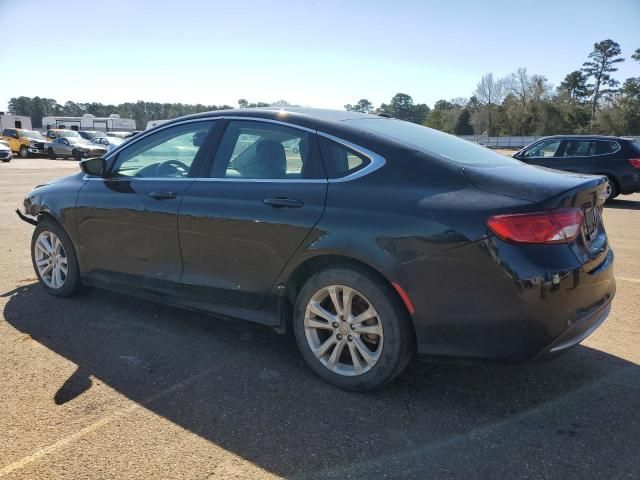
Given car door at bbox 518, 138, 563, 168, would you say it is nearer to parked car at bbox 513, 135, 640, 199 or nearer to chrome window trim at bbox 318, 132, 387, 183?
parked car at bbox 513, 135, 640, 199

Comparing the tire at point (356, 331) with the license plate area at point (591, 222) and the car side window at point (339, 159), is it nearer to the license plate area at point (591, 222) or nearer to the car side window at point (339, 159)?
the car side window at point (339, 159)

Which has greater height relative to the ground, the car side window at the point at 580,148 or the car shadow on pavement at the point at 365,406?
the car side window at the point at 580,148

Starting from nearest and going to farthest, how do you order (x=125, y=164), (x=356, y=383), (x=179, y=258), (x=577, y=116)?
(x=356, y=383), (x=179, y=258), (x=125, y=164), (x=577, y=116)

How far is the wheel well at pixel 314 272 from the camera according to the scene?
2918 millimetres

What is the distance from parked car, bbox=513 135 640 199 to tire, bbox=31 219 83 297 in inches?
419

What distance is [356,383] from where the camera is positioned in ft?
10.0

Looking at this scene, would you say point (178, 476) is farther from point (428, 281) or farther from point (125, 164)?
point (125, 164)

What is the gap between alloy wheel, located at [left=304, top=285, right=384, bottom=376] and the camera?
3.00m

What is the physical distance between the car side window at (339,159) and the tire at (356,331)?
0.57m

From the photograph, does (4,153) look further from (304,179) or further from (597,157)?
(304,179)

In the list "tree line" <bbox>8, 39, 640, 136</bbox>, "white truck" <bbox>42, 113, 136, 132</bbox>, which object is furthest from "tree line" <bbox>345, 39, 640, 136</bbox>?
"white truck" <bbox>42, 113, 136, 132</bbox>

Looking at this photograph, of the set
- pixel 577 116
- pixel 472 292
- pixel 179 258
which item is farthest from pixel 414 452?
pixel 577 116

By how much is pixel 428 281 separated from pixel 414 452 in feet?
2.76

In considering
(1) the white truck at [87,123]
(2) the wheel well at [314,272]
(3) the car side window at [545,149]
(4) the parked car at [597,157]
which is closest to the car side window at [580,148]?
(4) the parked car at [597,157]
